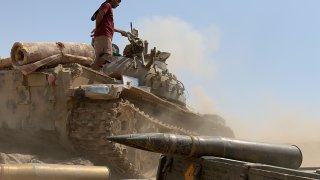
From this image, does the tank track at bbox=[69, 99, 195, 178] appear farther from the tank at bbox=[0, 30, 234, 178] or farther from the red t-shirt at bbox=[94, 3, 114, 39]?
the red t-shirt at bbox=[94, 3, 114, 39]

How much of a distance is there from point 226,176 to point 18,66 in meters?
6.99

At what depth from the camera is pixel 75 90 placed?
9.52m

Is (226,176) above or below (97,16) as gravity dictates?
below

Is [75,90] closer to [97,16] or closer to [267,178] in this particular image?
[97,16]

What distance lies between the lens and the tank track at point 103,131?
31.4 feet

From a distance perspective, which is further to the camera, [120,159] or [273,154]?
[120,159]

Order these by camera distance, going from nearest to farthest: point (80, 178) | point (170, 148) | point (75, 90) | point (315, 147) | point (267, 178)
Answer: point (267, 178) → point (170, 148) → point (80, 178) → point (75, 90) → point (315, 147)

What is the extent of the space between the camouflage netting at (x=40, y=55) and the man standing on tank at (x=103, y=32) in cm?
132

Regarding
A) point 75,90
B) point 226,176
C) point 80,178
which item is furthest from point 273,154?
point 75,90

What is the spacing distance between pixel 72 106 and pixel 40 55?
3.74 feet

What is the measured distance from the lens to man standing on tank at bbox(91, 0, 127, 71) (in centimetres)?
1166

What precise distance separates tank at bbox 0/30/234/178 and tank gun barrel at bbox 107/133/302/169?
5.66m

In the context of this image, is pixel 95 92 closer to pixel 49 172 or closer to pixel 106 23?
pixel 106 23

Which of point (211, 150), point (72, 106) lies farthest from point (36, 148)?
point (211, 150)
